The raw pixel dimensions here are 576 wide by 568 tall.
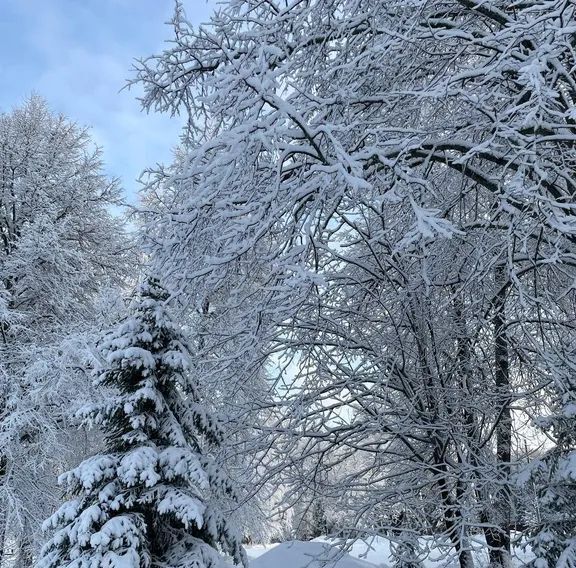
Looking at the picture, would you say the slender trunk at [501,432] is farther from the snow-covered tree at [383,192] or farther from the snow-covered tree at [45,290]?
the snow-covered tree at [45,290]

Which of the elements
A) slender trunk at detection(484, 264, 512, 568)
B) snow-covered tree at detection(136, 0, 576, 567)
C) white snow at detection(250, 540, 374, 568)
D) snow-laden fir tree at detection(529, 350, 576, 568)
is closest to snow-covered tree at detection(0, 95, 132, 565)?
snow-covered tree at detection(136, 0, 576, 567)

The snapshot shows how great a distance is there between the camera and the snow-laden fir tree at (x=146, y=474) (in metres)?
5.36

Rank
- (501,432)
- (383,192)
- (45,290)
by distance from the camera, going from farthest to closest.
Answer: (45,290) < (501,432) < (383,192)

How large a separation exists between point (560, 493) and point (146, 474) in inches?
144

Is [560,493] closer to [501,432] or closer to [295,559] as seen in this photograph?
[501,432]

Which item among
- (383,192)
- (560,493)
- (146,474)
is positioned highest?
(383,192)

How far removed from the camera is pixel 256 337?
4.46 m

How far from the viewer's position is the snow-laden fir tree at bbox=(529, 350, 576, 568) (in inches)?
176

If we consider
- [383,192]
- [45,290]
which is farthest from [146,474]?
[45,290]

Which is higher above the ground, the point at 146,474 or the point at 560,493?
the point at 146,474

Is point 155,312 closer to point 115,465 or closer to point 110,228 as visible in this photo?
point 115,465

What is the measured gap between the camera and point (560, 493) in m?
4.58

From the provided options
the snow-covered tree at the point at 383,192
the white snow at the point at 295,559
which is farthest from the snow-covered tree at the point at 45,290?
the white snow at the point at 295,559

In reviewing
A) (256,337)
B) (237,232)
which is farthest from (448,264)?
(237,232)
